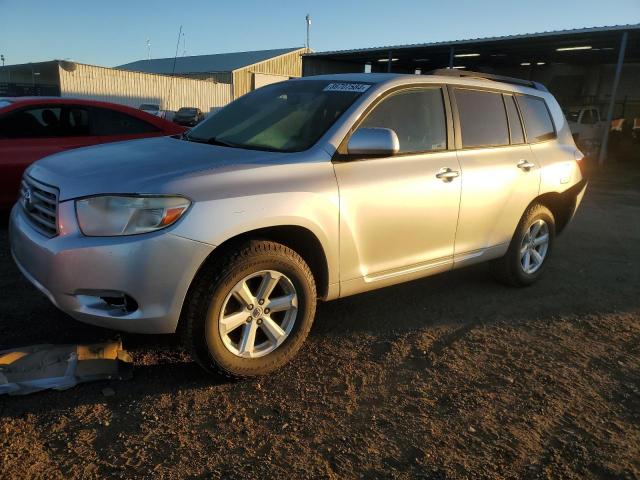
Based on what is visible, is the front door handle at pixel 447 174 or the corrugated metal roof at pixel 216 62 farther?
the corrugated metal roof at pixel 216 62

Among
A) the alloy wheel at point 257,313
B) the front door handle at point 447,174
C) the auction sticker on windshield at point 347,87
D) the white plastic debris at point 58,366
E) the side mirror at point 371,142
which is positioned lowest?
the white plastic debris at point 58,366

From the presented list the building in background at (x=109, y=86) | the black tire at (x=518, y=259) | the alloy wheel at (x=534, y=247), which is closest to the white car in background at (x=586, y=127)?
the alloy wheel at (x=534, y=247)

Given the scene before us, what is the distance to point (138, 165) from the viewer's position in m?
2.80

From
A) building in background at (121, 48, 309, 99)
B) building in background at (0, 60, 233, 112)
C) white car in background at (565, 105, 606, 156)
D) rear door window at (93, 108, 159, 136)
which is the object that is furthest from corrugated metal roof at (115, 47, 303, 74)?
rear door window at (93, 108, 159, 136)

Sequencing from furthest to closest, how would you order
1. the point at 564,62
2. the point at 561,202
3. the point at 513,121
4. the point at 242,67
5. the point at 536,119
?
the point at 242,67 < the point at 564,62 < the point at 561,202 < the point at 536,119 < the point at 513,121

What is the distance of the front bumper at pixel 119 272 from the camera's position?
8.08 feet

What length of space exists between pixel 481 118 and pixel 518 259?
4.28 ft

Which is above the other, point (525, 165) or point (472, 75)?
point (472, 75)

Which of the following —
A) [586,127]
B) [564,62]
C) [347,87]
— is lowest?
[586,127]

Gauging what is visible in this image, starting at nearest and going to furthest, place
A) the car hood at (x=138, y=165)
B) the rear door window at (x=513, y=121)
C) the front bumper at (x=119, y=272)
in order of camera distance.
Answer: the front bumper at (x=119, y=272) → the car hood at (x=138, y=165) → the rear door window at (x=513, y=121)

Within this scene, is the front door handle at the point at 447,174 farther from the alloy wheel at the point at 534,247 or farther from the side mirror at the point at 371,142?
the alloy wheel at the point at 534,247

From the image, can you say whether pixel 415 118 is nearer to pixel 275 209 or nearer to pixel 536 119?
pixel 275 209

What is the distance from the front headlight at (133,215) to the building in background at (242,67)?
3841 cm

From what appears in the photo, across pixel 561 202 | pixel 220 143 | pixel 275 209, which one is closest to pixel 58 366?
pixel 275 209
